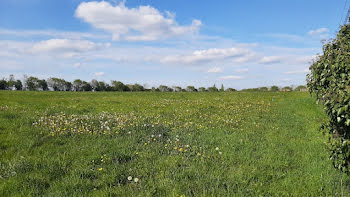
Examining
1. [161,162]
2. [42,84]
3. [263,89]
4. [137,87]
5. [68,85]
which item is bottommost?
[161,162]

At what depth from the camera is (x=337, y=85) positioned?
3.76 metres

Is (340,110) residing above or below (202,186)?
above

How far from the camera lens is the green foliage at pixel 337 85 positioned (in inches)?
141

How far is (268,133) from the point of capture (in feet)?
30.9

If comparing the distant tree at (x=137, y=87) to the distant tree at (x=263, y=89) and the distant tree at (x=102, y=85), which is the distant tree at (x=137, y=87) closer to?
the distant tree at (x=102, y=85)

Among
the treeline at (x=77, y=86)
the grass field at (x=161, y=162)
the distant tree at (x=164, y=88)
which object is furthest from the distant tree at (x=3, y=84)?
the grass field at (x=161, y=162)

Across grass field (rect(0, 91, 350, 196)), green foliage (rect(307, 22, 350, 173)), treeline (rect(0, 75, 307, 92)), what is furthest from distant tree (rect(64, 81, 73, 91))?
green foliage (rect(307, 22, 350, 173))

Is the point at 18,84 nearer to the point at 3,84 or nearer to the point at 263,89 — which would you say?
the point at 3,84

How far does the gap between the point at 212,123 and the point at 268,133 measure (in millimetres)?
2505

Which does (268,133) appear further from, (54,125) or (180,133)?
(54,125)

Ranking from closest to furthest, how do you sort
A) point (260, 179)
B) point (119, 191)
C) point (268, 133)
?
1. point (119, 191)
2. point (260, 179)
3. point (268, 133)

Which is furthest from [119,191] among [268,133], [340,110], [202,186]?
[268,133]


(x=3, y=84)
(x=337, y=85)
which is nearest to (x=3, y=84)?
(x=3, y=84)

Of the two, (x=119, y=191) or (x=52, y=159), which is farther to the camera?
Result: (x=52, y=159)
